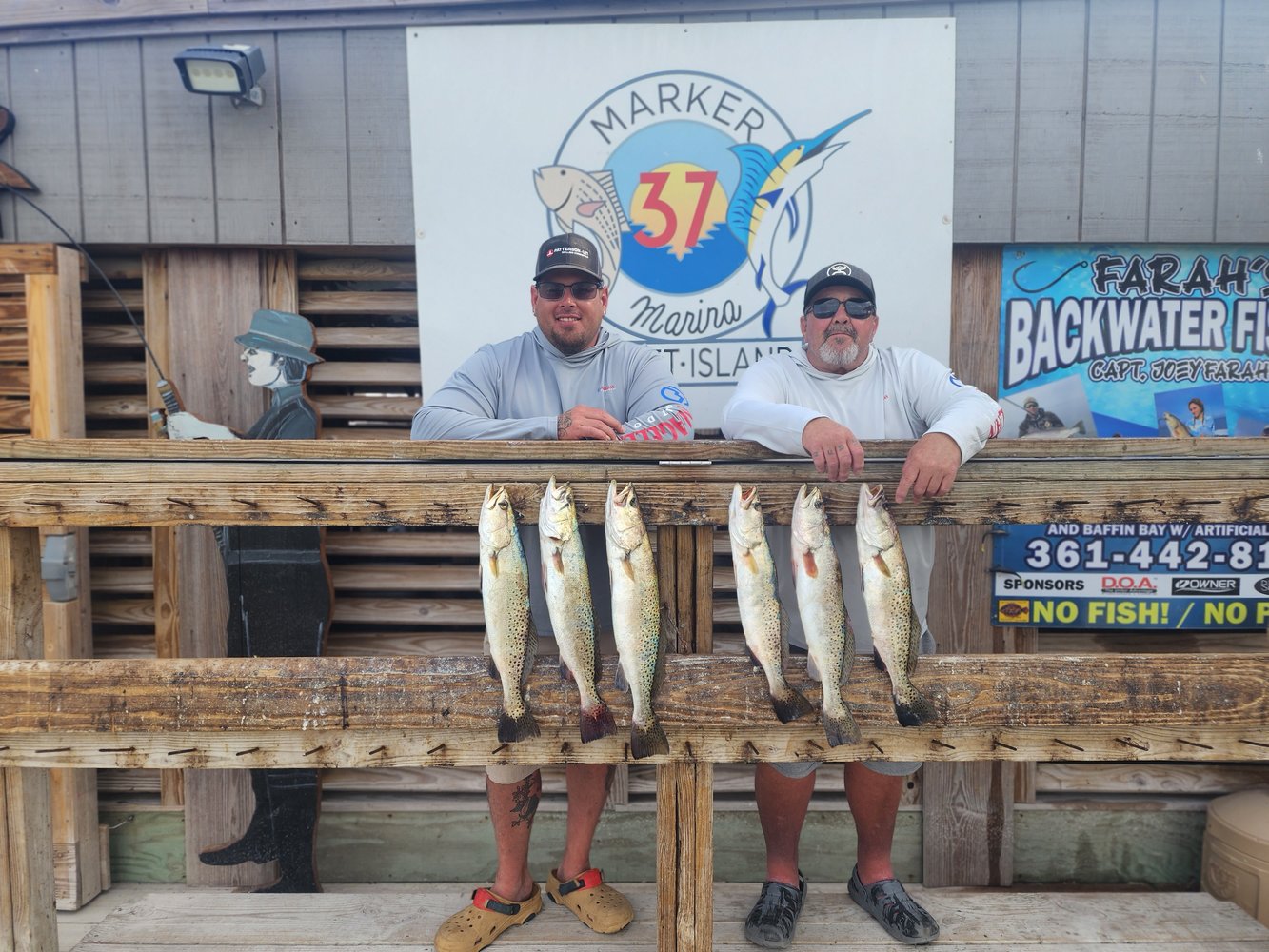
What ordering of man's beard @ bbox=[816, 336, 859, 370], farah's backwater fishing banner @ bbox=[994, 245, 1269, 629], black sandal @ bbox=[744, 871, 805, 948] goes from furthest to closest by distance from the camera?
farah's backwater fishing banner @ bbox=[994, 245, 1269, 629] < man's beard @ bbox=[816, 336, 859, 370] < black sandal @ bbox=[744, 871, 805, 948]

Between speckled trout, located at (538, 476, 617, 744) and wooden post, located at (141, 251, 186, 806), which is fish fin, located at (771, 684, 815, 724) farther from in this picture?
wooden post, located at (141, 251, 186, 806)

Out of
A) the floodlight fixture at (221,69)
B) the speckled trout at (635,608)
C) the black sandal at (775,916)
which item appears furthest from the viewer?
the floodlight fixture at (221,69)

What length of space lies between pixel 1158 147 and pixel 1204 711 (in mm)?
2504

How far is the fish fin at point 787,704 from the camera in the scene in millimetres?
Answer: 2080

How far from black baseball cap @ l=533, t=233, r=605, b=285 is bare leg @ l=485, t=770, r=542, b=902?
1683 mm

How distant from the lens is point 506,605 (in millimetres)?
2037

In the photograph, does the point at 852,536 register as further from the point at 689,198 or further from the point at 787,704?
the point at 689,198

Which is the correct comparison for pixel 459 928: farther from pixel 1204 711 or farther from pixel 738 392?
pixel 1204 711

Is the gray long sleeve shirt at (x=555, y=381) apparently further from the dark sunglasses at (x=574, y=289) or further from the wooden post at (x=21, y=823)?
the wooden post at (x=21, y=823)

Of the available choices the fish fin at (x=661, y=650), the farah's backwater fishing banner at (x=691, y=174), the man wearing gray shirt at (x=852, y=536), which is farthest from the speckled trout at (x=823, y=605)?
the farah's backwater fishing banner at (x=691, y=174)

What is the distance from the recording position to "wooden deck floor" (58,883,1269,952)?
8.29 feet

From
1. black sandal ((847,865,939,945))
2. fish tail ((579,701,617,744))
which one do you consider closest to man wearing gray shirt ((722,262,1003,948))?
black sandal ((847,865,939,945))

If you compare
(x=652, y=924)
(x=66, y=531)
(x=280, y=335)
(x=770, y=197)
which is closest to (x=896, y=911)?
(x=652, y=924)

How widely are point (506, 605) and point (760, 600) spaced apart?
0.62 meters
